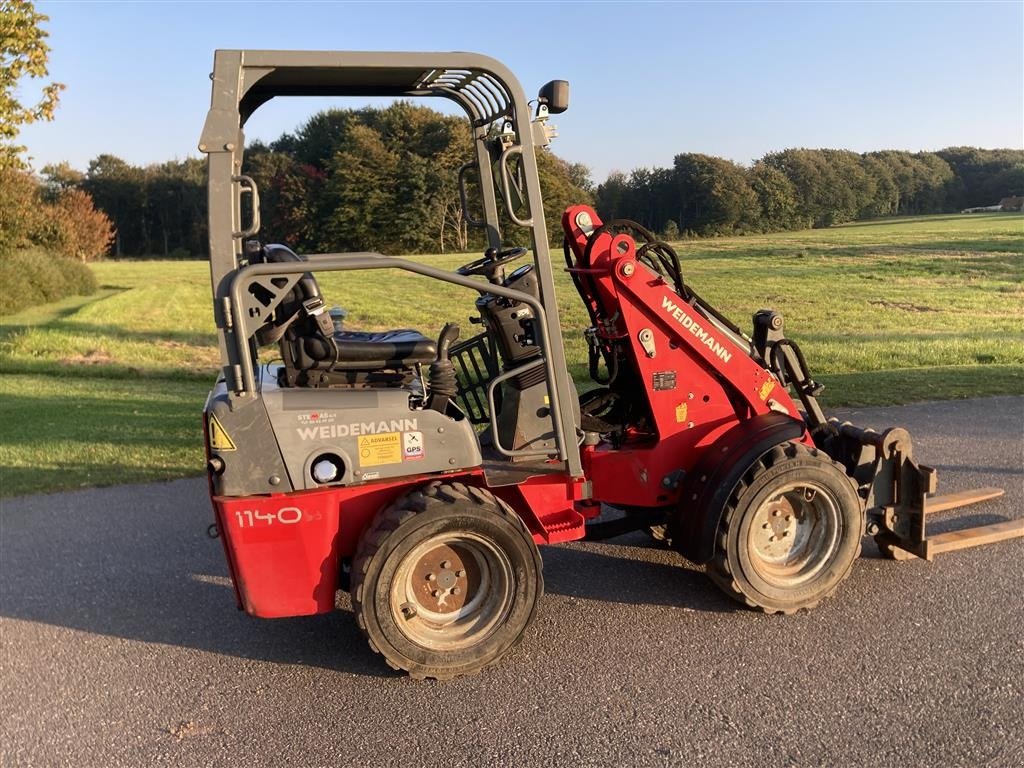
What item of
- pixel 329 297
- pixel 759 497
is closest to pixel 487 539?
pixel 759 497

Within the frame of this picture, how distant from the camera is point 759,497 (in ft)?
14.0

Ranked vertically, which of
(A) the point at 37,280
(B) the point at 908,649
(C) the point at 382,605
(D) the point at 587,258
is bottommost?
(B) the point at 908,649

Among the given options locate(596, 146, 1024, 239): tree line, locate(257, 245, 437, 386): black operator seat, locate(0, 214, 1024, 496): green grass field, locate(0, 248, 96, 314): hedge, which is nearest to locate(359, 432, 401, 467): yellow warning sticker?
locate(257, 245, 437, 386): black operator seat

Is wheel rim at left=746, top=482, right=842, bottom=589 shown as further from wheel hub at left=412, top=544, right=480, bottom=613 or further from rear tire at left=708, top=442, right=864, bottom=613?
wheel hub at left=412, top=544, right=480, bottom=613

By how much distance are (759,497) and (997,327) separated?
49.8 feet

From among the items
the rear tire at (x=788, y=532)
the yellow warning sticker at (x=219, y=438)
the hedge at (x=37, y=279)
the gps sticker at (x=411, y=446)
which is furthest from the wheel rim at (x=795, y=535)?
the hedge at (x=37, y=279)

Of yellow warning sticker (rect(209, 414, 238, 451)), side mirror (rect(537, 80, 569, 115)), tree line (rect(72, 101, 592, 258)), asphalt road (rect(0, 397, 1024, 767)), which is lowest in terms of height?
asphalt road (rect(0, 397, 1024, 767))

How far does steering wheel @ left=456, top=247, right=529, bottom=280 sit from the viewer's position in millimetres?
4371

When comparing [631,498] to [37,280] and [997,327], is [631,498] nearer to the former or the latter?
[997,327]

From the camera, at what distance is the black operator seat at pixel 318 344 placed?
378 centimetres

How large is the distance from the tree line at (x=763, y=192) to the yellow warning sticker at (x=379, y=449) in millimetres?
15134

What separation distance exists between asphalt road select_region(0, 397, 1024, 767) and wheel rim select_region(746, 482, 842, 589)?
Answer: 0.24m

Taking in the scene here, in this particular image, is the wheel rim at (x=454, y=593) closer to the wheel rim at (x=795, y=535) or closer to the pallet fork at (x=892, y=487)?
the wheel rim at (x=795, y=535)

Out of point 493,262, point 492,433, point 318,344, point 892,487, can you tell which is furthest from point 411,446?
point 892,487
